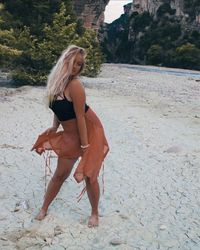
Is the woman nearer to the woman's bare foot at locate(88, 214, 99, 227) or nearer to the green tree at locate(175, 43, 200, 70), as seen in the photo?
the woman's bare foot at locate(88, 214, 99, 227)

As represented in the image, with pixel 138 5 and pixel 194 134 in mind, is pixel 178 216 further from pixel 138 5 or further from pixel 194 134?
pixel 138 5

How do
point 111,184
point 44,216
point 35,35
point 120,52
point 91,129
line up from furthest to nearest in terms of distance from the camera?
1. point 120,52
2. point 35,35
3. point 111,184
4. point 44,216
5. point 91,129

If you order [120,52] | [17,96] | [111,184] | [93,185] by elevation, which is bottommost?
[120,52]

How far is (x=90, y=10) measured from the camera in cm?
5250

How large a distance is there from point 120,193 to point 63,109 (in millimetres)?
2059

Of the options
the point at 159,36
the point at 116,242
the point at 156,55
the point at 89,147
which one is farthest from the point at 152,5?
the point at 116,242

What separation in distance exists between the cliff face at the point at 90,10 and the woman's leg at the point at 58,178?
4657cm

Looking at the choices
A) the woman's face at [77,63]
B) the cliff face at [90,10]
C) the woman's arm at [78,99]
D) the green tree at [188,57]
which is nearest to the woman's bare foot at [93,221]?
the woman's arm at [78,99]

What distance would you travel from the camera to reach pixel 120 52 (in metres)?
87.4

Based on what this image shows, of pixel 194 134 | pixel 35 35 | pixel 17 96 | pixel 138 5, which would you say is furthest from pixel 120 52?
pixel 194 134

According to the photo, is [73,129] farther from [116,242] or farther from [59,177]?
[116,242]

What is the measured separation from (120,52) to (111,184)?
82616mm

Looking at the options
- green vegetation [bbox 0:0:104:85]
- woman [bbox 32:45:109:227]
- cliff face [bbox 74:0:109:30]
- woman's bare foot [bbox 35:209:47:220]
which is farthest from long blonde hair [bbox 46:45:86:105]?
cliff face [bbox 74:0:109:30]

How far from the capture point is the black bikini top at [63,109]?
170 inches
